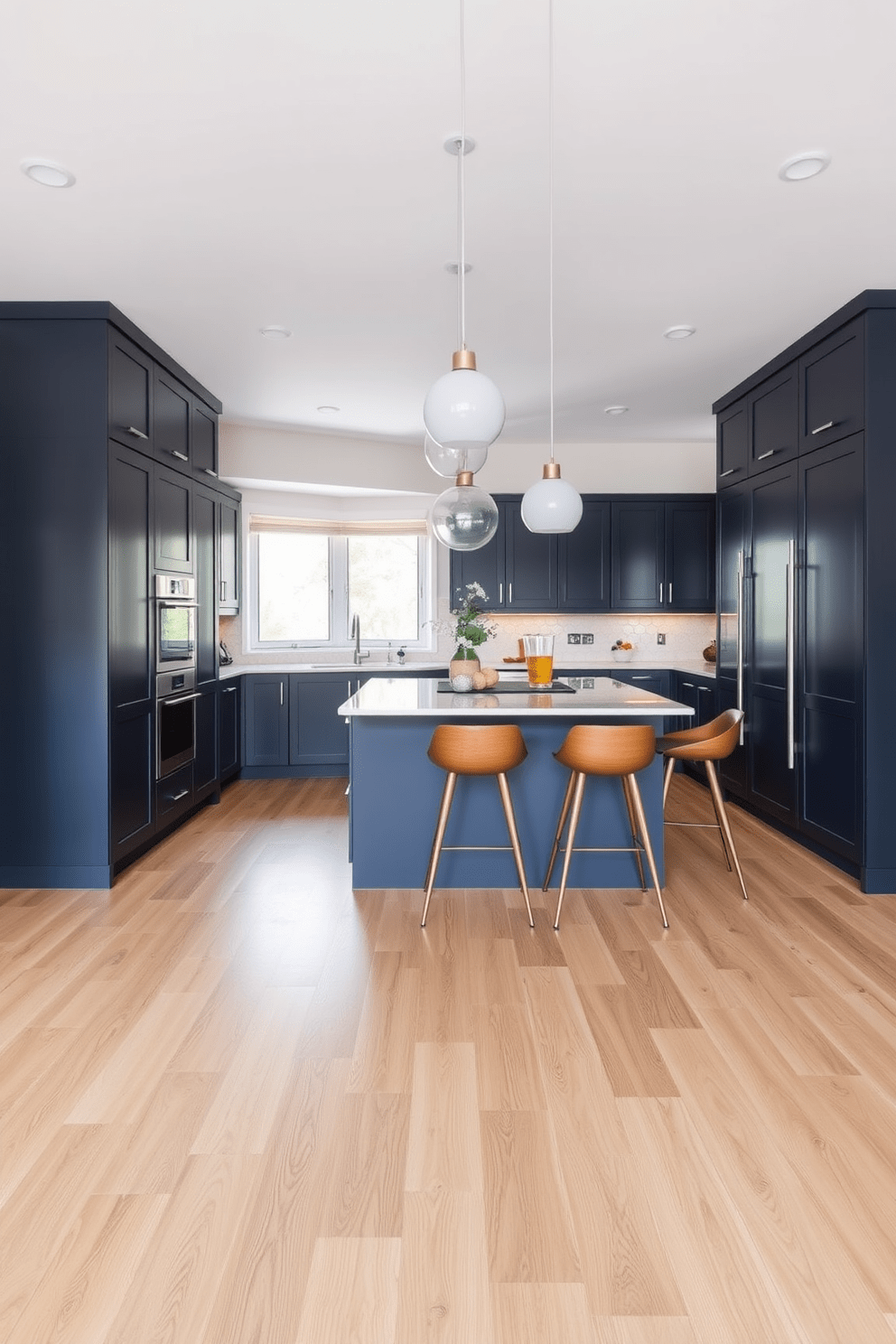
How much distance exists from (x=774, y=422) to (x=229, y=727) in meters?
4.18

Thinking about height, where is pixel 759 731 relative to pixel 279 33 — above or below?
below

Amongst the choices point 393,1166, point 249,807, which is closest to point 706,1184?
point 393,1166

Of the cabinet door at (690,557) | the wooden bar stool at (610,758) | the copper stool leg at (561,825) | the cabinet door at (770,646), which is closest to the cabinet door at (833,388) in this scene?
the cabinet door at (770,646)

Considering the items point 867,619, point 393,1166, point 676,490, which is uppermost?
point 676,490

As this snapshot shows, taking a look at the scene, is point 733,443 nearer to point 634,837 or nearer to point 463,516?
point 463,516

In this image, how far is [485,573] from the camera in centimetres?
734

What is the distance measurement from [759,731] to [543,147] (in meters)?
3.43

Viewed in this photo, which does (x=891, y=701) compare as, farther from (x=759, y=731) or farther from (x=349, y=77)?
(x=349, y=77)

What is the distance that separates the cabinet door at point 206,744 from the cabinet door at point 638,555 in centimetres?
343

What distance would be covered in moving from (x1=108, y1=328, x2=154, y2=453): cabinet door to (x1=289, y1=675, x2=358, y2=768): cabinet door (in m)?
2.76

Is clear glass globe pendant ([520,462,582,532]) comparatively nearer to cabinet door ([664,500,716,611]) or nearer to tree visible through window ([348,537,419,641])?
cabinet door ([664,500,716,611])

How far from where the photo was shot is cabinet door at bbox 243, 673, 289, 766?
6.84 meters

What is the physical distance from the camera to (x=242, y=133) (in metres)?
2.66

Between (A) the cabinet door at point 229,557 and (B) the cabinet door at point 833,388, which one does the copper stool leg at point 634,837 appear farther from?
(A) the cabinet door at point 229,557
